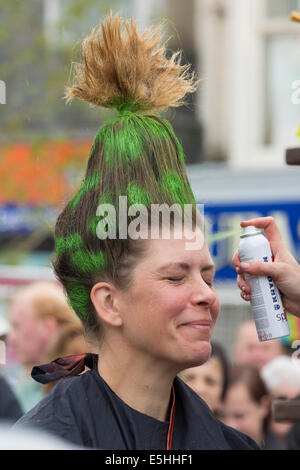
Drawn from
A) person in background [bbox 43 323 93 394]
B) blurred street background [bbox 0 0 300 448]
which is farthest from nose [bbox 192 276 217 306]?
blurred street background [bbox 0 0 300 448]

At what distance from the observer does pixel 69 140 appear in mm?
8953

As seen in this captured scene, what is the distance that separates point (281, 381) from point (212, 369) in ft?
1.15

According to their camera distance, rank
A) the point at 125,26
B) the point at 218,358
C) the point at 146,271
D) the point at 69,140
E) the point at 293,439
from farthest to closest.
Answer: the point at 69,140 < the point at 218,358 < the point at 293,439 < the point at 125,26 < the point at 146,271

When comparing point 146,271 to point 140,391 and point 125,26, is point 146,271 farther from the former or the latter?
point 125,26

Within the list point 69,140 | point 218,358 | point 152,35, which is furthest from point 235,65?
point 152,35

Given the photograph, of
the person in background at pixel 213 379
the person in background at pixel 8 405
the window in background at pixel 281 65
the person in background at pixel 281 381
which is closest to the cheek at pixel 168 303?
the person in background at pixel 8 405

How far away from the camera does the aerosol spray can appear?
7.94 feet

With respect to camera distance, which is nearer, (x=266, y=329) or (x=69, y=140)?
(x=266, y=329)

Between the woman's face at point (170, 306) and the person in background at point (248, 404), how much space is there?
2.58 metres

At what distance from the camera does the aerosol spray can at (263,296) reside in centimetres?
242

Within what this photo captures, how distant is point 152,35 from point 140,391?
90cm

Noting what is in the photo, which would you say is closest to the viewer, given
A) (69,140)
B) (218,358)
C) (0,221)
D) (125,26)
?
(125,26)

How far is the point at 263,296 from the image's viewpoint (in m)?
2.44

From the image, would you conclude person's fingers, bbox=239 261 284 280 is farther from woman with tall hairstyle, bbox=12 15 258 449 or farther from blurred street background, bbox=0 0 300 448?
blurred street background, bbox=0 0 300 448
